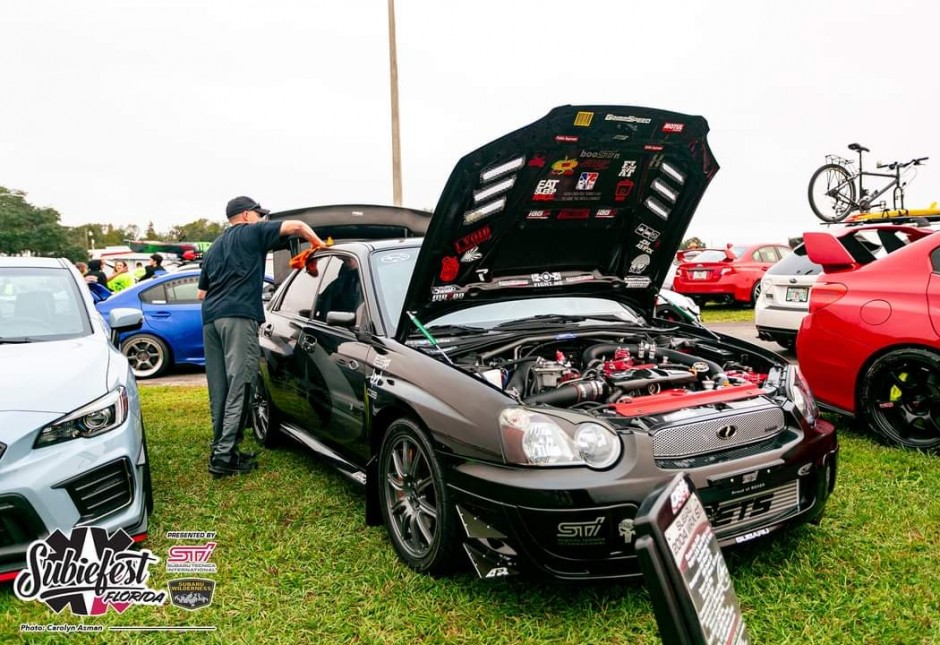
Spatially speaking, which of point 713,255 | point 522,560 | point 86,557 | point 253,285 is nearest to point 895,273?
point 522,560

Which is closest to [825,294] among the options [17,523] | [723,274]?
[17,523]

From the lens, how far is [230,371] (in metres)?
4.34

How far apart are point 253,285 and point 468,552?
8.23 feet

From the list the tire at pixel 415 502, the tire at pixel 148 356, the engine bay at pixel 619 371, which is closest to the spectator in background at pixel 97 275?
the tire at pixel 148 356

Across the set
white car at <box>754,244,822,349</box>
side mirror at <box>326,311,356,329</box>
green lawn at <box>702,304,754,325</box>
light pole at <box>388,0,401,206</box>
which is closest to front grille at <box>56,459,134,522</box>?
side mirror at <box>326,311,356,329</box>

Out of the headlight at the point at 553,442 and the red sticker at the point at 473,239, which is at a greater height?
the red sticker at the point at 473,239

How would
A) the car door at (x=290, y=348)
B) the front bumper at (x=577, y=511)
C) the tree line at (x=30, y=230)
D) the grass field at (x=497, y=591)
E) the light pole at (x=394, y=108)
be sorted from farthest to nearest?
the tree line at (x=30, y=230)
the light pole at (x=394, y=108)
the car door at (x=290, y=348)
the grass field at (x=497, y=591)
the front bumper at (x=577, y=511)

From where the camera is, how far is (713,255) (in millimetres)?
14766

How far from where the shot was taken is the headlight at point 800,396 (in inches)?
117

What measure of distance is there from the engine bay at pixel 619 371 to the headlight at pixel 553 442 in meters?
0.17

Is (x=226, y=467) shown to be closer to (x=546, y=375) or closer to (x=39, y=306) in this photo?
(x=39, y=306)

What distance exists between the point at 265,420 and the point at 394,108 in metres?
9.90

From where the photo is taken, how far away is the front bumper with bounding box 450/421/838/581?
7.77 ft

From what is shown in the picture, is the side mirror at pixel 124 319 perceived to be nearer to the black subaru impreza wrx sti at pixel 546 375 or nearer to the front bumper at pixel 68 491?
the black subaru impreza wrx sti at pixel 546 375
